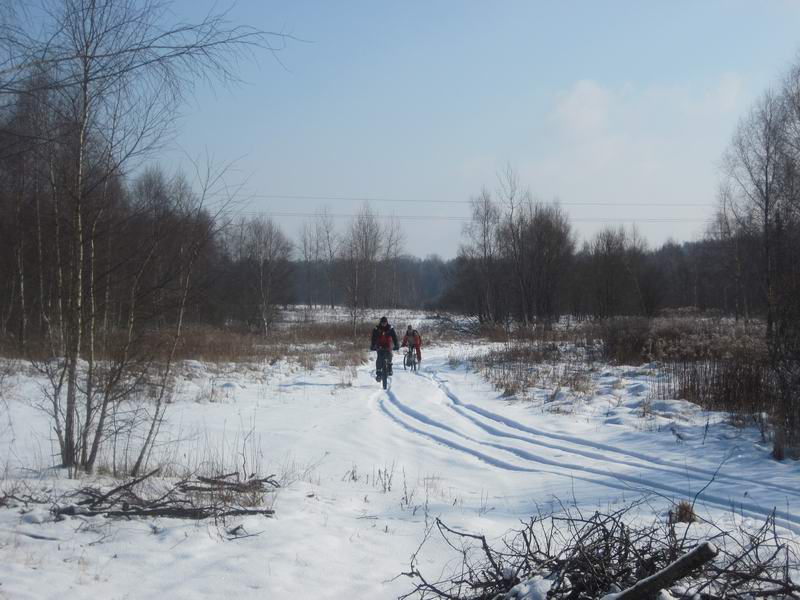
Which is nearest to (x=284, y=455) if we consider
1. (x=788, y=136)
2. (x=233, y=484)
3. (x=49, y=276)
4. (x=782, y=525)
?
(x=233, y=484)

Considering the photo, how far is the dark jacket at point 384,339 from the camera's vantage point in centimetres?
1652

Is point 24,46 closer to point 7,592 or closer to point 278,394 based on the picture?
point 7,592

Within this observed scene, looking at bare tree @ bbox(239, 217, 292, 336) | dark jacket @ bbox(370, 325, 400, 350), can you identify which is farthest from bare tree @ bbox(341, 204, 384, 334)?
dark jacket @ bbox(370, 325, 400, 350)

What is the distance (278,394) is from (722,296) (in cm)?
5785

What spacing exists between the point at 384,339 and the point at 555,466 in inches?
349

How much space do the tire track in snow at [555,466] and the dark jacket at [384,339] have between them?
13.0ft

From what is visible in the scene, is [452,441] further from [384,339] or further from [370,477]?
[384,339]

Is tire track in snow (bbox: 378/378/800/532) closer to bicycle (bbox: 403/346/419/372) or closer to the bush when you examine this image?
bicycle (bbox: 403/346/419/372)

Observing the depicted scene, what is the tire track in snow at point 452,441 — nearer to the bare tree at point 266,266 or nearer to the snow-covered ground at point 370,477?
the snow-covered ground at point 370,477

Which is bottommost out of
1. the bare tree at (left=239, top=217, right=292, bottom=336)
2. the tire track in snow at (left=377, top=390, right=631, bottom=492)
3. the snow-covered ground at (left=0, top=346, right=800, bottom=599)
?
the tire track in snow at (left=377, top=390, right=631, bottom=492)

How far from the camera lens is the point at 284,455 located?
848 cm

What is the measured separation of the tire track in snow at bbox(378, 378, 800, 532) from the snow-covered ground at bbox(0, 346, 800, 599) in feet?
0.13

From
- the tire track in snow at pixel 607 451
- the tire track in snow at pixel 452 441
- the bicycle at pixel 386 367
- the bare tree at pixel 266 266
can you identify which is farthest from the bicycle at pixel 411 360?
the bare tree at pixel 266 266

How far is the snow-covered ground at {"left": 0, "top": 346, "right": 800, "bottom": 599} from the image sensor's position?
13.0 feet
